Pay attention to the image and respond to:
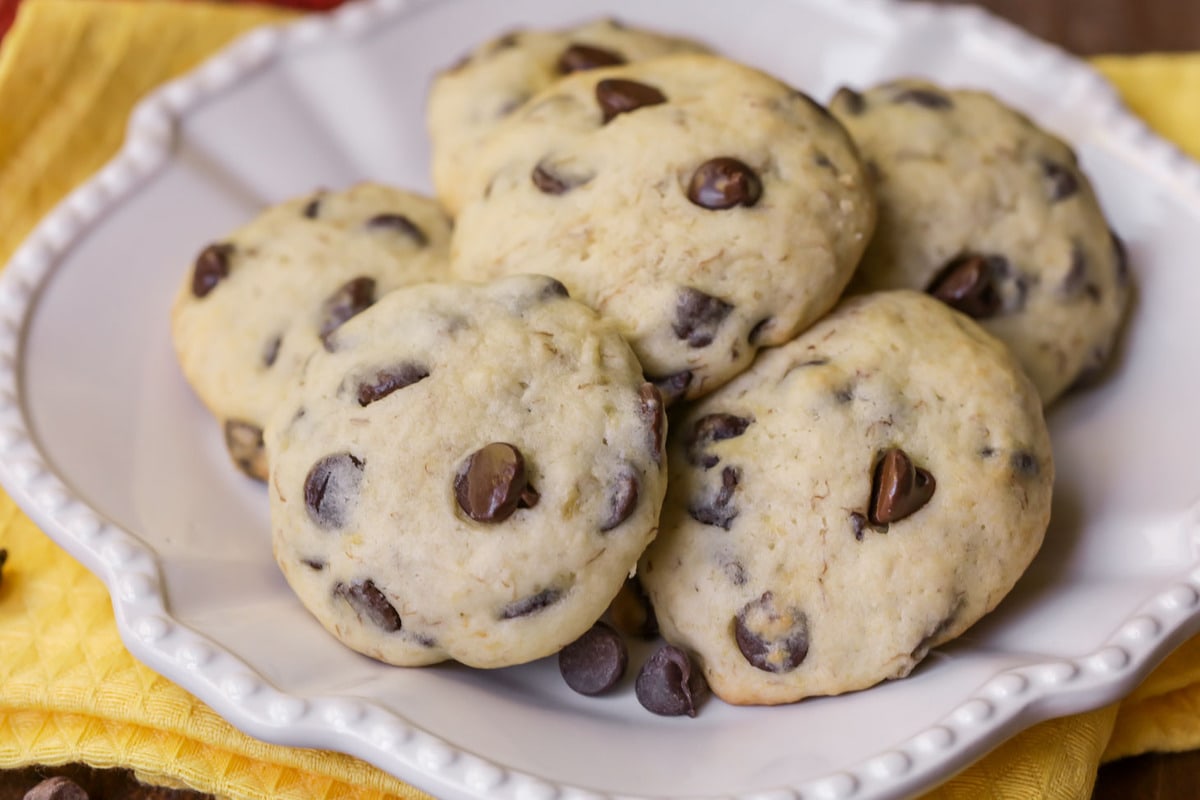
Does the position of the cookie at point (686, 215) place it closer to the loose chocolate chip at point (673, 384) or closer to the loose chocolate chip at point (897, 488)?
the loose chocolate chip at point (673, 384)

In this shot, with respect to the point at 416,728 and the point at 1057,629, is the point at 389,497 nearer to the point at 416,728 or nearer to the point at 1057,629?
the point at 416,728

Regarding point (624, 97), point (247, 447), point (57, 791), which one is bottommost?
point (57, 791)

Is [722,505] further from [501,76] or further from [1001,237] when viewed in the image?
[501,76]

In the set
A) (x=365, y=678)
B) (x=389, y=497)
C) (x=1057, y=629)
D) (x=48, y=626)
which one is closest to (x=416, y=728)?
(x=365, y=678)

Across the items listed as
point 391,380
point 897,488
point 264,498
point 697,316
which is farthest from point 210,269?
point 897,488

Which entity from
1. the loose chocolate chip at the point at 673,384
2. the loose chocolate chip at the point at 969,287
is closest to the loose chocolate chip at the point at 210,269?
the loose chocolate chip at the point at 673,384

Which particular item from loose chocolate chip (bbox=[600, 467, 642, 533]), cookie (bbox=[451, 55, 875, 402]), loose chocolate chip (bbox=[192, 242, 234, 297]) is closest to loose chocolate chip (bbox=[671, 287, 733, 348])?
cookie (bbox=[451, 55, 875, 402])

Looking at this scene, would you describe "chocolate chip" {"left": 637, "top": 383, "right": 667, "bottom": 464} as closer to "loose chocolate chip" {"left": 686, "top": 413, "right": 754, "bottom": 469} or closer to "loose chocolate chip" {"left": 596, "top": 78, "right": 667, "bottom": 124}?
"loose chocolate chip" {"left": 686, "top": 413, "right": 754, "bottom": 469}
